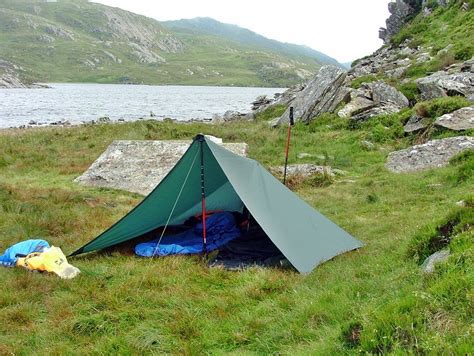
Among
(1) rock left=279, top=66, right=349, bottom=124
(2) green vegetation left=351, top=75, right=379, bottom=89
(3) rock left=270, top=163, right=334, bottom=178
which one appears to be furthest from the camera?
(2) green vegetation left=351, top=75, right=379, bottom=89

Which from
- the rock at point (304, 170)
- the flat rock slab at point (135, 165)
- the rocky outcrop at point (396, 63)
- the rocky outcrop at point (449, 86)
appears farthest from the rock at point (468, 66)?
the flat rock slab at point (135, 165)


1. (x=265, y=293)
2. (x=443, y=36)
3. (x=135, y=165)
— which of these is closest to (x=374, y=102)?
(x=135, y=165)

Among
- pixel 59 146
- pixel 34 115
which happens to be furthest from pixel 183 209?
pixel 34 115

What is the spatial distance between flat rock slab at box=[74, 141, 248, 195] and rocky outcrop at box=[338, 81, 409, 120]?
770 centimetres

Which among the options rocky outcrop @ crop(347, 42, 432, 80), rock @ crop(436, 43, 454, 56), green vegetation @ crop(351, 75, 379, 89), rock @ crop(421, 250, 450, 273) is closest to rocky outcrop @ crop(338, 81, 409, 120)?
green vegetation @ crop(351, 75, 379, 89)

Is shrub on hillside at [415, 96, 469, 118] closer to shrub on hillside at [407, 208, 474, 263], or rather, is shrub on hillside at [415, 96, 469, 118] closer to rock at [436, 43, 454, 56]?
rock at [436, 43, 454, 56]

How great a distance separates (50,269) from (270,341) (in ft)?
13.7

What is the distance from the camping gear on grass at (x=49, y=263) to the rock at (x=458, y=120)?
13.0 meters

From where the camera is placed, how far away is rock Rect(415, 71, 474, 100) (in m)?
19.2

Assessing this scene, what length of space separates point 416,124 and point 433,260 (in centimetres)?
1333

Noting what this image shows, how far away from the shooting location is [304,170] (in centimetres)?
1533

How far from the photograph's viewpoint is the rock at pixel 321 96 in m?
25.8

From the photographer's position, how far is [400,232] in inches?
348

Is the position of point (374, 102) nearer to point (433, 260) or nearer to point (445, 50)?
point (445, 50)
